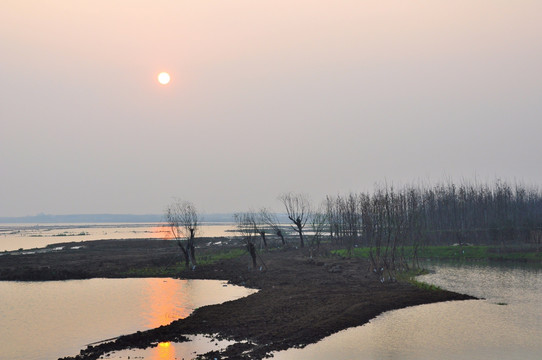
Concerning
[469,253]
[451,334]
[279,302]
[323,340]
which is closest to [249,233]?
[469,253]

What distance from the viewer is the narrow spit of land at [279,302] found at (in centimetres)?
1881

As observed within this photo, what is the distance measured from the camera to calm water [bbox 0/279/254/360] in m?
Answer: 20.4

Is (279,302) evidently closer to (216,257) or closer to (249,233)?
(216,257)

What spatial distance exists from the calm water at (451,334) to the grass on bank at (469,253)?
20531mm

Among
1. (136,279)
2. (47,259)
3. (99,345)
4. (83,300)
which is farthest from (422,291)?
(47,259)

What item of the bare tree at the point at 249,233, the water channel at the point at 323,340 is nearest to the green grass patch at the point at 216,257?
the bare tree at the point at 249,233

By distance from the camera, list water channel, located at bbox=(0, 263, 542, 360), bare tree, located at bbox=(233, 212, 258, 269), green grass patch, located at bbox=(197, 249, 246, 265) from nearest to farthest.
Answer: water channel, located at bbox=(0, 263, 542, 360), bare tree, located at bbox=(233, 212, 258, 269), green grass patch, located at bbox=(197, 249, 246, 265)

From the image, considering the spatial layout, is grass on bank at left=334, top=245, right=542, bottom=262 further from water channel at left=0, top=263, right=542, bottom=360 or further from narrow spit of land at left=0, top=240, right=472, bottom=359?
narrow spit of land at left=0, top=240, right=472, bottom=359

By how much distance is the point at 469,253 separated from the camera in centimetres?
5228

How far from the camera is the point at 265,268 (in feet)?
140

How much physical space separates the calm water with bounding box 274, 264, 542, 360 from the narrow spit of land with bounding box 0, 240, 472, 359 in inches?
39.3

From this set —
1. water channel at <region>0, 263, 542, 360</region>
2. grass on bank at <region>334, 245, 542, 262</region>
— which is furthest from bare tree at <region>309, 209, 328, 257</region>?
water channel at <region>0, 263, 542, 360</region>

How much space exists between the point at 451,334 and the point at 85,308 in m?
20.3

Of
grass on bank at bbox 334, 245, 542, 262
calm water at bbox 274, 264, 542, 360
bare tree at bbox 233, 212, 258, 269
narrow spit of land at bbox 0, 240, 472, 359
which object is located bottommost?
calm water at bbox 274, 264, 542, 360
